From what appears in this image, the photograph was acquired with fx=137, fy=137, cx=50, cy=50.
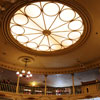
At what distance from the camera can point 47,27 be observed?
27.0ft

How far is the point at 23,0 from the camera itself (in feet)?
20.2

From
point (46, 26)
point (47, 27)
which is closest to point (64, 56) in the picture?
point (47, 27)

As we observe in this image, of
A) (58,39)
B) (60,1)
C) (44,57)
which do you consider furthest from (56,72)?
(60,1)

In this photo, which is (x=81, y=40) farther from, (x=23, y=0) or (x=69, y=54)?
(x=23, y=0)

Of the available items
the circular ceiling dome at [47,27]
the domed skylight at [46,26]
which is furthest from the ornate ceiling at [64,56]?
the domed skylight at [46,26]

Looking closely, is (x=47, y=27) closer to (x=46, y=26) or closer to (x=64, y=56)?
(x=46, y=26)

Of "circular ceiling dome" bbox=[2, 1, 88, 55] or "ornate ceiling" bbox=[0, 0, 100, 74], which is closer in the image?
"ornate ceiling" bbox=[0, 0, 100, 74]

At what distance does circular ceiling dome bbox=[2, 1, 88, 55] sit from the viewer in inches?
271

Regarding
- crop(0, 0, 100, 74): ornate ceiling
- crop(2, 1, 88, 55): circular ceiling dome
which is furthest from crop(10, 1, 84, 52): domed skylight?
crop(0, 0, 100, 74): ornate ceiling

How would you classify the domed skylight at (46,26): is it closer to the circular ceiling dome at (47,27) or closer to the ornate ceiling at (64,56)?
the circular ceiling dome at (47,27)

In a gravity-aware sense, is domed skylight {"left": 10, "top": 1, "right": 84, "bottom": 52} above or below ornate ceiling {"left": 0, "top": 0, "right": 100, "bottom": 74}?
above

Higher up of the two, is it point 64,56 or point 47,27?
point 47,27

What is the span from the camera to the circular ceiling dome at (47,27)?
22.5 feet

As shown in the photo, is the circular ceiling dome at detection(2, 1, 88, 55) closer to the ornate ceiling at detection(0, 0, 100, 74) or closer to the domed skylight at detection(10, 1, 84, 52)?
the domed skylight at detection(10, 1, 84, 52)
